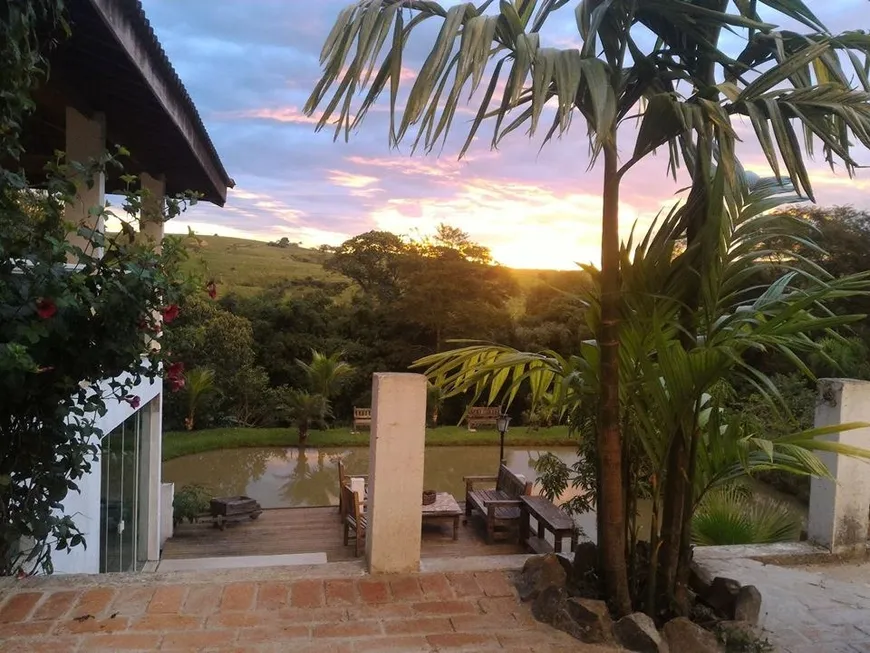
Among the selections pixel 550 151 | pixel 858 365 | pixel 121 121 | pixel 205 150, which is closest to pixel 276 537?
pixel 205 150

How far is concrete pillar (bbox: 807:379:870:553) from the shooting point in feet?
11.9

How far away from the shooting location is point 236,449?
15750 millimetres

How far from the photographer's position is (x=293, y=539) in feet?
30.9

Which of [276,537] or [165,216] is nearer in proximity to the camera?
[165,216]

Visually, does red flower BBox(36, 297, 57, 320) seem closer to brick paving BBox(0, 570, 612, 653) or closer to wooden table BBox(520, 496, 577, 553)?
brick paving BBox(0, 570, 612, 653)

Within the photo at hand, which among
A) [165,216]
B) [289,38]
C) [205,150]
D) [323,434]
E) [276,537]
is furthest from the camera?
[323,434]

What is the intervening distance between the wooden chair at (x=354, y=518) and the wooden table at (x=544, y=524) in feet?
6.99

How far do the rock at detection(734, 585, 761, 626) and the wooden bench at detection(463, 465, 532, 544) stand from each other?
6053 mm

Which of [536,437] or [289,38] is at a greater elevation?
[289,38]

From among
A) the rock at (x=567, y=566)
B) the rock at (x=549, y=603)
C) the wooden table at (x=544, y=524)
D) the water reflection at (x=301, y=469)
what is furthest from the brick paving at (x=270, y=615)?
the water reflection at (x=301, y=469)

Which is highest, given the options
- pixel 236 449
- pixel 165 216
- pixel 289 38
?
pixel 289 38

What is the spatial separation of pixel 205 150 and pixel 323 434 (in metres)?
11.3

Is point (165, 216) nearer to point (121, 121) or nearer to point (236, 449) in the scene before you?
point (121, 121)

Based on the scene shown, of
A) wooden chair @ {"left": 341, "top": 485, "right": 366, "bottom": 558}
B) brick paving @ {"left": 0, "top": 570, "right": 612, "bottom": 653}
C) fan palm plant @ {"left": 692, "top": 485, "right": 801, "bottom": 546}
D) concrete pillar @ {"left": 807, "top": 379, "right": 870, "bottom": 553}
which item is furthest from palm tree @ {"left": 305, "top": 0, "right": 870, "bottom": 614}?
wooden chair @ {"left": 341, "top": 485, "right": 366, "bottom": 558}
